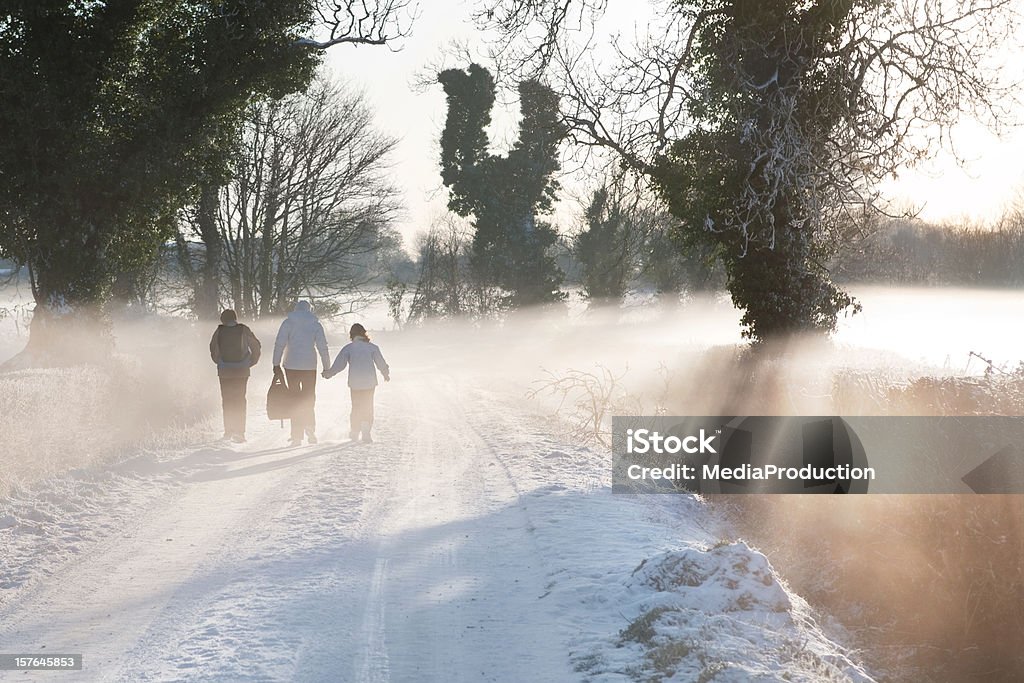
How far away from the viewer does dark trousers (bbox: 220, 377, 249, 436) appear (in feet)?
43.4

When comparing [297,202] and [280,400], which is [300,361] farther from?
[297,202]

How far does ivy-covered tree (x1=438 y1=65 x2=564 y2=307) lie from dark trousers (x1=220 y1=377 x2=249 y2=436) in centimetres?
2552

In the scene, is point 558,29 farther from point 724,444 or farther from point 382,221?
point 382,221

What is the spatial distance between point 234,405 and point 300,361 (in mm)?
1255

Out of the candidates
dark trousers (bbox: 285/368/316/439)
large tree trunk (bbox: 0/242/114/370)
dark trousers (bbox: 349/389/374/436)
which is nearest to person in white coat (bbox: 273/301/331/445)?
dark trousers (bbox: 285/368/316/439)

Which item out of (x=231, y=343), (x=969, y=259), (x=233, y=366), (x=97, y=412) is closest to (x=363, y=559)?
(x=233, y=366)

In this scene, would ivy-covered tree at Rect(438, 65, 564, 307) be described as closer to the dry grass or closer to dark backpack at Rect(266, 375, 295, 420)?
the dry grass

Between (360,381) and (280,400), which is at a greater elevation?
(360,381)

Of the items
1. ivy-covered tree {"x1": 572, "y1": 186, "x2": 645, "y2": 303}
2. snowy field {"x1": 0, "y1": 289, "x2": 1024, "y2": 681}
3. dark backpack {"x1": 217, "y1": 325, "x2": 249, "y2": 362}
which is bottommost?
snowy field {"x1": 0, "y1": 289, "x2": 1024, "y2": 681}

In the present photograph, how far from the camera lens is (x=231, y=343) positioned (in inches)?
520

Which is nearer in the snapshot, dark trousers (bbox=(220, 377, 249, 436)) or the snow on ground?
Result: the snow on ground

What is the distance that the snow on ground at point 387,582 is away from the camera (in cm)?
516

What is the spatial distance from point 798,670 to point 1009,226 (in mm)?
58940

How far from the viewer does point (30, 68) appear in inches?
628
